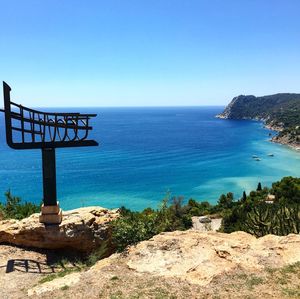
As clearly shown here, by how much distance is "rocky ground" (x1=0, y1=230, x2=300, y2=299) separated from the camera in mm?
9703

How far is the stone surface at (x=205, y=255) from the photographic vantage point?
36.0ft

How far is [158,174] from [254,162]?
103ft

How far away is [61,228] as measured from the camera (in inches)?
614

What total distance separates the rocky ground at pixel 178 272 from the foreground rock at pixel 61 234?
1099 mm

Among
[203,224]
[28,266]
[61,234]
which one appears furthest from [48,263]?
[203,224]

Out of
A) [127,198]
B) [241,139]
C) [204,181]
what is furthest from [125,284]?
[241,139]

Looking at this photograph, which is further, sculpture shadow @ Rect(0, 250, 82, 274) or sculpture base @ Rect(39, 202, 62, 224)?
sculpture base @ Rect(39, 202, 62, 224)

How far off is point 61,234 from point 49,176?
276 cm

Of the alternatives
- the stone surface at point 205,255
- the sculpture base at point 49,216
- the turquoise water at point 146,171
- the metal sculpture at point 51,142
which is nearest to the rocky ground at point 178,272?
the stone surface at point 205,255

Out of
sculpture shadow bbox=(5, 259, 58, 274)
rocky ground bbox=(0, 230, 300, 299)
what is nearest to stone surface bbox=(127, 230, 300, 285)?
rocky ground bbox=(0, 230, 300, 299)

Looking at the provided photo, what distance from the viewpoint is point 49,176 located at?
15.7 m

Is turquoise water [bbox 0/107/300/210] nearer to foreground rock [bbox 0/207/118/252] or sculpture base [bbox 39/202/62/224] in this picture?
foreground rock [bbox 0/207/118/252]

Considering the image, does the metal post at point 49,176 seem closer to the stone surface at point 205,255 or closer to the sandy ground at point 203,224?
the stone surface at point 205,255

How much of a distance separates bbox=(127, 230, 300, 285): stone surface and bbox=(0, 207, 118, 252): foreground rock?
11.0 feet
